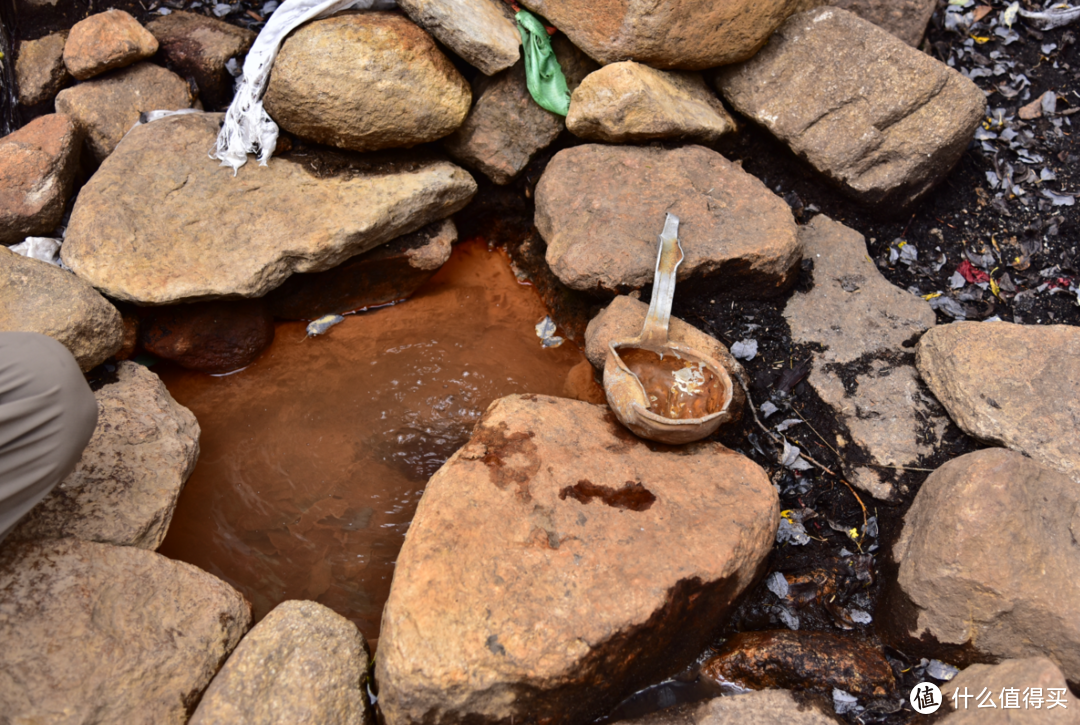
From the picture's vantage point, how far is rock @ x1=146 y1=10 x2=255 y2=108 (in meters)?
3.92

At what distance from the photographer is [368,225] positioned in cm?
348

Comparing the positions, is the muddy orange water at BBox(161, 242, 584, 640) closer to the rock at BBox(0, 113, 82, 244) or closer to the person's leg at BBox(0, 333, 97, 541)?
the person's leg at BBox(0, 333, 97, 541)

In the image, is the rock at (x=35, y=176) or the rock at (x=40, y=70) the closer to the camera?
the rock at (x=35, y=176)

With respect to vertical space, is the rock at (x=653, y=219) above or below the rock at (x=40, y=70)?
below

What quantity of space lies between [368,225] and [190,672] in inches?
83.9

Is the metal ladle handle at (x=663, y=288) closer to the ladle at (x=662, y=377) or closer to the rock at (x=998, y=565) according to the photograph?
the ladle at (x=662, y=377)

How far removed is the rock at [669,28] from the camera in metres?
3.44

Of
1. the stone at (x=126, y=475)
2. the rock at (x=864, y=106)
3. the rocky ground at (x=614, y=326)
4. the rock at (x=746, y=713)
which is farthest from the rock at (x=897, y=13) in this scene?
the stone at (x=126, y=475)

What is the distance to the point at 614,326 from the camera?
3.14 m

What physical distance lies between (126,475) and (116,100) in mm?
2310

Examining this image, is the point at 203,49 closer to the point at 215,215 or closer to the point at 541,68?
the point at 215,215

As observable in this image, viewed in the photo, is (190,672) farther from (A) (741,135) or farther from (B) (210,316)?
(A) (741,135)

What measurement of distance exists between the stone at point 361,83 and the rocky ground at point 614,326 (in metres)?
0.02

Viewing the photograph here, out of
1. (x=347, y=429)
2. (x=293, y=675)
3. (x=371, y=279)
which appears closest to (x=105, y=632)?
(x=293, y=675)
